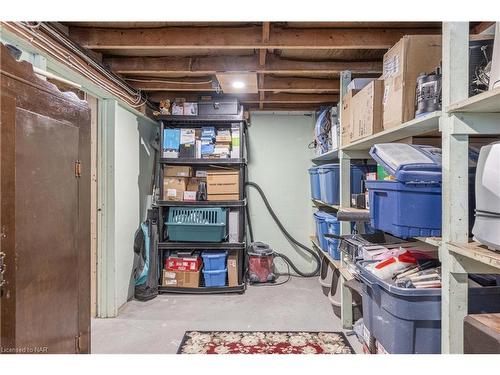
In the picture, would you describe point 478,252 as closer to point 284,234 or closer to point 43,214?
point 43,214

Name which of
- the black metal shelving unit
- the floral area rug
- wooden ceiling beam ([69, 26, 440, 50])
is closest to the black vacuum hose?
the black metal shelving unit

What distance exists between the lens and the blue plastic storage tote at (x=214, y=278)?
11.8 ft

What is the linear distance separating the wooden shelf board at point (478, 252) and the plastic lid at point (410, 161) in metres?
0.32

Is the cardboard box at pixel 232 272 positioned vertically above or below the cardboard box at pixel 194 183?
below

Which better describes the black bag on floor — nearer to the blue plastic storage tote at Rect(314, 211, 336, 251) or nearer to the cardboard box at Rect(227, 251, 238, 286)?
the cardboard box at Rect(227, 251, 238, 286)

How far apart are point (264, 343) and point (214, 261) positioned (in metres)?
1.36

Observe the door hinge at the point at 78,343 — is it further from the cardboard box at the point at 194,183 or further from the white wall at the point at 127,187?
the cardboard box at the point at 194,183

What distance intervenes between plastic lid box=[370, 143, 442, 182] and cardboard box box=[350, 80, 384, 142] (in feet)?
1.56

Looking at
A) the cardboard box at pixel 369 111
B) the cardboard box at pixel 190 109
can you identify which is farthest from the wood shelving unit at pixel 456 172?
the cardboard box at pixel 190 109

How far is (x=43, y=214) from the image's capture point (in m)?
1.04

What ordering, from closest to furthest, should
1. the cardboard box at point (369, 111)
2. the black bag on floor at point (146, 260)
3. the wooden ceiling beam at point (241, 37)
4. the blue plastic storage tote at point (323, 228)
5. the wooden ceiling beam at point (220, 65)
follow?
the cardboard box at point (369, 111), the wooden ceiling beam at point (241, 37), the wooden ceiling beam at point (220, 65), the blue plastic storage tote at point (323, 228), the black bag on floor at point (146, 260)

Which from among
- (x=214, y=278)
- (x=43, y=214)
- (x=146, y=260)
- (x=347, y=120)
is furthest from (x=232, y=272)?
(x=43, y=214)

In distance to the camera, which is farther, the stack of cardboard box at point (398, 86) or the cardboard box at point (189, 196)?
the cardboard box at point (189, 196)

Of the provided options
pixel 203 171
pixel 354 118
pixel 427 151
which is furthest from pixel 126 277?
pixel 427 151
